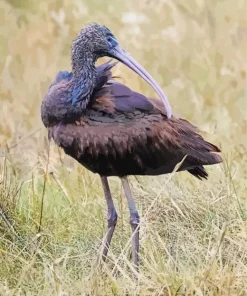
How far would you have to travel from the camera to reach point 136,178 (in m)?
5.33

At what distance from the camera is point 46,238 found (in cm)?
473

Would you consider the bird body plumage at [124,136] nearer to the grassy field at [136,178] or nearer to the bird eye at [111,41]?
the bird eye at [111,41]

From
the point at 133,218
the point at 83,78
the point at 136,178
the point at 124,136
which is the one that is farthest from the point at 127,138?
the point at 136,178

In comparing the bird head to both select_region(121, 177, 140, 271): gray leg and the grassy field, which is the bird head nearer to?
select_region(121, 177, 140, 271): gray leg

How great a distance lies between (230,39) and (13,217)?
3608 millimetres

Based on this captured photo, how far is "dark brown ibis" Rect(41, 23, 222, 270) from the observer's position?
4.49 metres

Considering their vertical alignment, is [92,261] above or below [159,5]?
below

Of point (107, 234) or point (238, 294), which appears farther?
point (107, 234)

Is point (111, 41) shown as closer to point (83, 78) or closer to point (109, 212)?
point (83, 78)

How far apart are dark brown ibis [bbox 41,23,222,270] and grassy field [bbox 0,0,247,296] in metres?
0.23

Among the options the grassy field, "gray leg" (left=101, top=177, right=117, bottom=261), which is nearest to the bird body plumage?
"gray leg" (left=101, top=177, right=117, bottom=261)

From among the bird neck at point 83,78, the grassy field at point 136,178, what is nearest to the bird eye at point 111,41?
the bird neck at point 83,78

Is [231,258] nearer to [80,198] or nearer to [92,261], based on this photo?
[92,261]

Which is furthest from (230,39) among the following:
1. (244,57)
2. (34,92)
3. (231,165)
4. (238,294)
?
(238,294)
